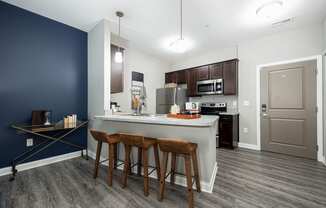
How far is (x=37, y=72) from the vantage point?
8.79 ft

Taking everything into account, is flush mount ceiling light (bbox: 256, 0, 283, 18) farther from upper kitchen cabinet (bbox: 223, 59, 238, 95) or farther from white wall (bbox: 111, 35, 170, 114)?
white wall (bbox: 111, 35, 170, 114)

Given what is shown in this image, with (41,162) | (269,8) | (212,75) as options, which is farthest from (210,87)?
(41,162)

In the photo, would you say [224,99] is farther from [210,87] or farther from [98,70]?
[98,70]

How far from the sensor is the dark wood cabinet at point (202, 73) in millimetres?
4348

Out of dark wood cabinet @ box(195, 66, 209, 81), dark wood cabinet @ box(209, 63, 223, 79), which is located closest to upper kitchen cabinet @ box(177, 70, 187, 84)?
dark wood cabinet @ box(195, 66, 209, 81)

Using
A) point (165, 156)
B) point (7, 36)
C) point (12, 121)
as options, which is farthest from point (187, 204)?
point (7, 36)

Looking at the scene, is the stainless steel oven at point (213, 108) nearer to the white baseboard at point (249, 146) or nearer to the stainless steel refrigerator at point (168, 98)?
the stainless steel refrigerator at point (168, 98)

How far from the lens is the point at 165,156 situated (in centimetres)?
174

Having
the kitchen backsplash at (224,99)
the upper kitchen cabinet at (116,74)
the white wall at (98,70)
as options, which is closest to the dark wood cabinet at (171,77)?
the kitchen backsplash at (224,99)

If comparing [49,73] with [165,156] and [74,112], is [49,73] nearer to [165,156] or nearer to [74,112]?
[74,112]

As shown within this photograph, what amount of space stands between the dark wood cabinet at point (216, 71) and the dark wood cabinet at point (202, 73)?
127mm

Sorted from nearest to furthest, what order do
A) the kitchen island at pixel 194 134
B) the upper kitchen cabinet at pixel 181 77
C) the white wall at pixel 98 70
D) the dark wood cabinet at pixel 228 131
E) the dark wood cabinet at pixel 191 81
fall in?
the kitchen island at pixel 194 134
the white wall at pixel 98 70
the dark wood cabinet at pixel 228 131
the dark wood cabinet at pixel 191 81
the upper kitchen cabinet at pixel 181 77

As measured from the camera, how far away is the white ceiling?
239 centimetres

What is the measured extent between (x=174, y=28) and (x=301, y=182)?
11.3 ft
